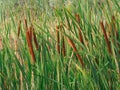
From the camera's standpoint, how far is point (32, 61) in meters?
1.28

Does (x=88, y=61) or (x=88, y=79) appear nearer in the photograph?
(x=88, y=79)

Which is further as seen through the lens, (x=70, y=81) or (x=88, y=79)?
(x=70, y=81)

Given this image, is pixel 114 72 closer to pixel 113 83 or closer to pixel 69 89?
pixel 113 83

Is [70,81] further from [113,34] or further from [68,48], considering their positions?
[113,34]

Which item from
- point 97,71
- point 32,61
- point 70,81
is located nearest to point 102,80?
point 97,71

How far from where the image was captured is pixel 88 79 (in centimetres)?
115

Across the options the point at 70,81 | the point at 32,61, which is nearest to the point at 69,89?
the point at 70,81

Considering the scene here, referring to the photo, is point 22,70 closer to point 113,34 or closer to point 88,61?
point 88,61

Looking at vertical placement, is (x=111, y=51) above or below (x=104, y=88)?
above

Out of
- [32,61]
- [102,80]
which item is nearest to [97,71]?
[102,80]

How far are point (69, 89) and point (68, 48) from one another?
0.15 metres

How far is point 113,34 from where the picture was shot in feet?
3.98

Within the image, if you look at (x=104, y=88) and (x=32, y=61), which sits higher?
(x=32, y=61)

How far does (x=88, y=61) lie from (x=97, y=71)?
2.9 inches
